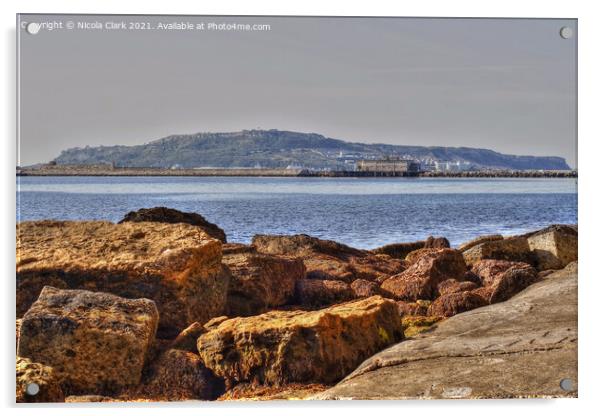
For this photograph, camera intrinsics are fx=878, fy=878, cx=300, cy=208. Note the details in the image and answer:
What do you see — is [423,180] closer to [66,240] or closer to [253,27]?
[253,27]

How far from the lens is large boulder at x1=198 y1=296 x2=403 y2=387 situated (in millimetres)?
6320

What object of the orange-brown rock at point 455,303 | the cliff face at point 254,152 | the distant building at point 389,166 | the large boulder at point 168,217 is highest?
the cliff face at point 254,152

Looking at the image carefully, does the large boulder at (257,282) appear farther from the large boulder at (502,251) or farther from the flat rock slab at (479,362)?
the large boulder at (502,251)

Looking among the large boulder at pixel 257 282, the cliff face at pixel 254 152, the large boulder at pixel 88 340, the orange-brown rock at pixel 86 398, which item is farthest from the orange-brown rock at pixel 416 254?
the orange-brown rock at pixel 86 398

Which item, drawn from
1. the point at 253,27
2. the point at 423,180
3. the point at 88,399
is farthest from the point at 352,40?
the point at 88,399

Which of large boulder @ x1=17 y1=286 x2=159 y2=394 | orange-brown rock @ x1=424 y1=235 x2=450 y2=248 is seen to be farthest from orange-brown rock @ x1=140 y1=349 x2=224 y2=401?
orange-brown rock @ x1=424 y1=235 x2=450 y2=248

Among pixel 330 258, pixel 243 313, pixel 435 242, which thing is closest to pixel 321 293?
pixel 330 258

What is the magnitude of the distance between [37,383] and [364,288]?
2767mm

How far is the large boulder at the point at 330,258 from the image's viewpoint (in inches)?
296

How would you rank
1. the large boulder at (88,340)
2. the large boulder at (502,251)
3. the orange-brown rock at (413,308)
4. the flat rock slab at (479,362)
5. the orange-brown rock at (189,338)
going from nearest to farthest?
1. the large boulder at (88,340)
2. the flat rock slab at (479,362)
3. the orange-brown rock at (189,338)
4. the orange-brown rock at (413,308)
5. the large boulder at (502,251)

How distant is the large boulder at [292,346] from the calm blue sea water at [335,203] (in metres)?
1.13

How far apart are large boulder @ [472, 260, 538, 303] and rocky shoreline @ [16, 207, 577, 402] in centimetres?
2

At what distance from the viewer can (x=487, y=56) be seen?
7.25 meters

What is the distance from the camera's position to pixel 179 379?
646cm
